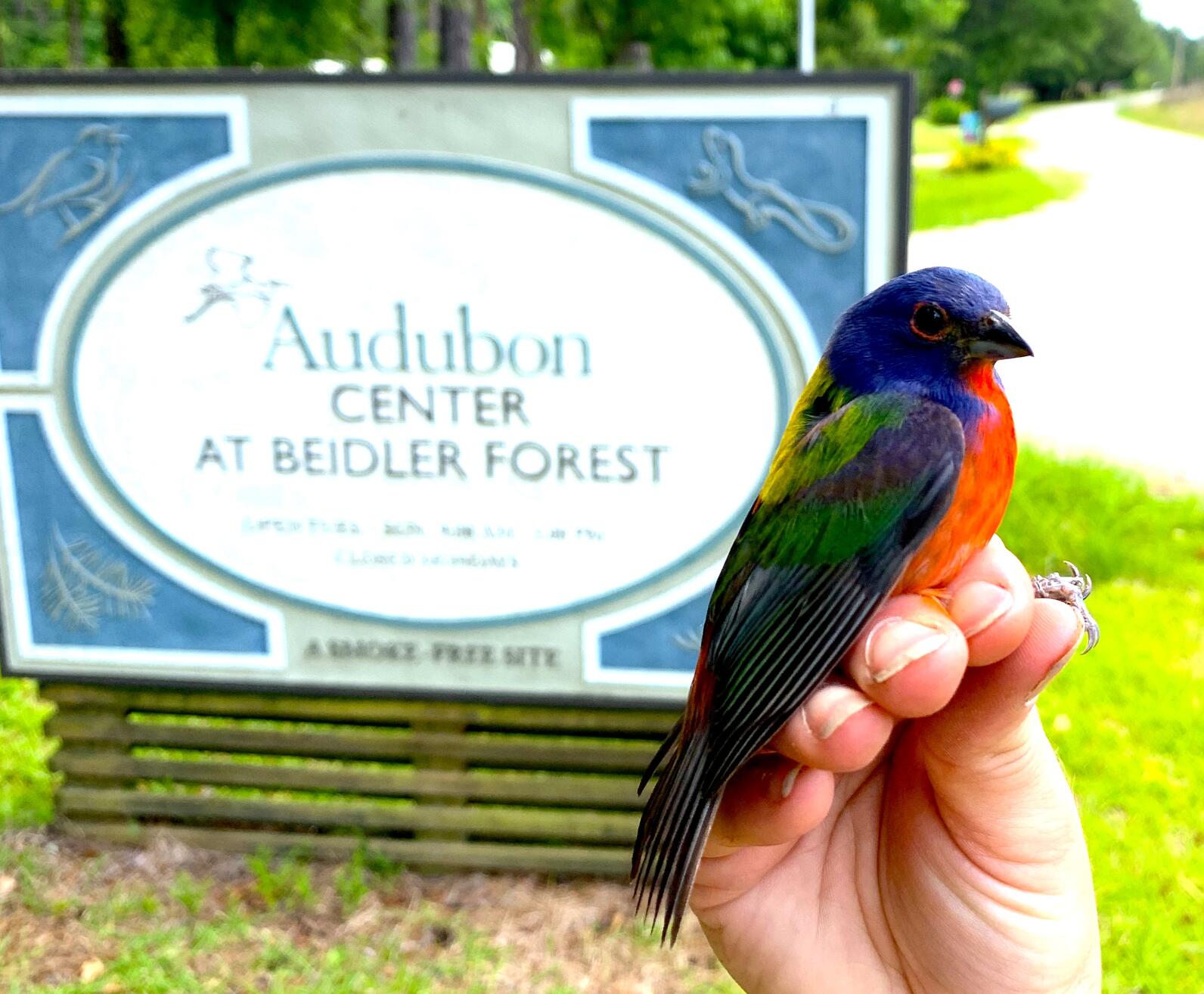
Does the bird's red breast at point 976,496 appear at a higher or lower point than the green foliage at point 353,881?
higher

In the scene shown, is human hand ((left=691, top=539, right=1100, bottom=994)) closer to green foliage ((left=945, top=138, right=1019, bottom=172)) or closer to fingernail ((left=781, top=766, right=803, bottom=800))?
fingernail ((left=781, top=766, right=803, bottom=800))

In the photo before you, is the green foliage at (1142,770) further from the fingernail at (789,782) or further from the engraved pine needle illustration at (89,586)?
the engraved pine needle illustration at (89,586)

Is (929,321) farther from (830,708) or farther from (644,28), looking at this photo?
(644,28)

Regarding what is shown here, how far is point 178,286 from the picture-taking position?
3.50 m

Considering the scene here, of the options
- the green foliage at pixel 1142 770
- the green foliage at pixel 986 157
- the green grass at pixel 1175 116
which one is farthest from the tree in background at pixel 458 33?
the green grass at pixel 1175 116

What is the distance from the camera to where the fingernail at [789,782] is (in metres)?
1.74

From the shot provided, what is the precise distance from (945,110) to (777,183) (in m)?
47.4

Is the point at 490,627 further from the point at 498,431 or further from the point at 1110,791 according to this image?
the point at 1110,791

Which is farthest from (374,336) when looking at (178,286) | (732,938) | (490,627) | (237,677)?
(732,938)

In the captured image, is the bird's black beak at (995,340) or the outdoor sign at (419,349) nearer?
the bird's black beak at (995,340)

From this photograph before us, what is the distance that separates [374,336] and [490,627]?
975 mm

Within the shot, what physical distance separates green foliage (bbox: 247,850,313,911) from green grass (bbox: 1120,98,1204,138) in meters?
30.3

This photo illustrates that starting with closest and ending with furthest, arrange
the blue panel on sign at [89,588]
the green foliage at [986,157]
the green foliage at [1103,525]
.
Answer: the blue panel on sign at [89,588] < the green foliage at [1103,525] < the green foliage at [986,157]

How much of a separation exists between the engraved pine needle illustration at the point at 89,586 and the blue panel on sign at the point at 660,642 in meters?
1.54
